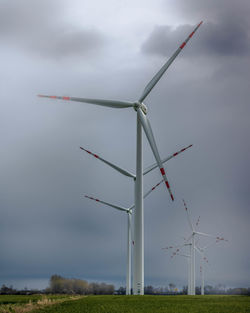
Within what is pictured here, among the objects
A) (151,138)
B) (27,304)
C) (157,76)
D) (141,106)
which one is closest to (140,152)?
(151,138)

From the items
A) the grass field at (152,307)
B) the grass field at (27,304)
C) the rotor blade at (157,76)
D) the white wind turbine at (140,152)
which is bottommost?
the grass field at (27,304)

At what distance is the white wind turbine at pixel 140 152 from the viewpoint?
42750 mm

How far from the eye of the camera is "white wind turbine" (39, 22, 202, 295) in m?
42.8

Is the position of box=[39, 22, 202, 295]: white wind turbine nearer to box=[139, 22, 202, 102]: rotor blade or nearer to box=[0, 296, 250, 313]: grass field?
box=[139, 22, 202, 102]: rotor blade

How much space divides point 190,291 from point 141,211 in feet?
191

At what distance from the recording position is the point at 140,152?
152ft

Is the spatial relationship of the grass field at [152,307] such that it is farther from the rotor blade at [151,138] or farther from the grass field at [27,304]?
the rotor blade at [151,138]

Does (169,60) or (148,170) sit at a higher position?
(169,60)

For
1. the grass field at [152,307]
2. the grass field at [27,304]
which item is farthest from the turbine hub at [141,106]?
the grass field at [152,307]

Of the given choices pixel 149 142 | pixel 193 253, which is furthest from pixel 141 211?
pixel 193 253

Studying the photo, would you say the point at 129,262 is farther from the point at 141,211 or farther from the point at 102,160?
the point at 141,211

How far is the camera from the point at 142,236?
43.5 m

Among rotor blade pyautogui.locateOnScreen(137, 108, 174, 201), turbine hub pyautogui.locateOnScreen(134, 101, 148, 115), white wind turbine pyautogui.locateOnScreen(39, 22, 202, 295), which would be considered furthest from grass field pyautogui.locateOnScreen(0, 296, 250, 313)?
turbine hub pyautogui.locateOnScreen(134, 101, 148, 115)

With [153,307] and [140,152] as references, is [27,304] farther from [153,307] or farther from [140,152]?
[140,152]
